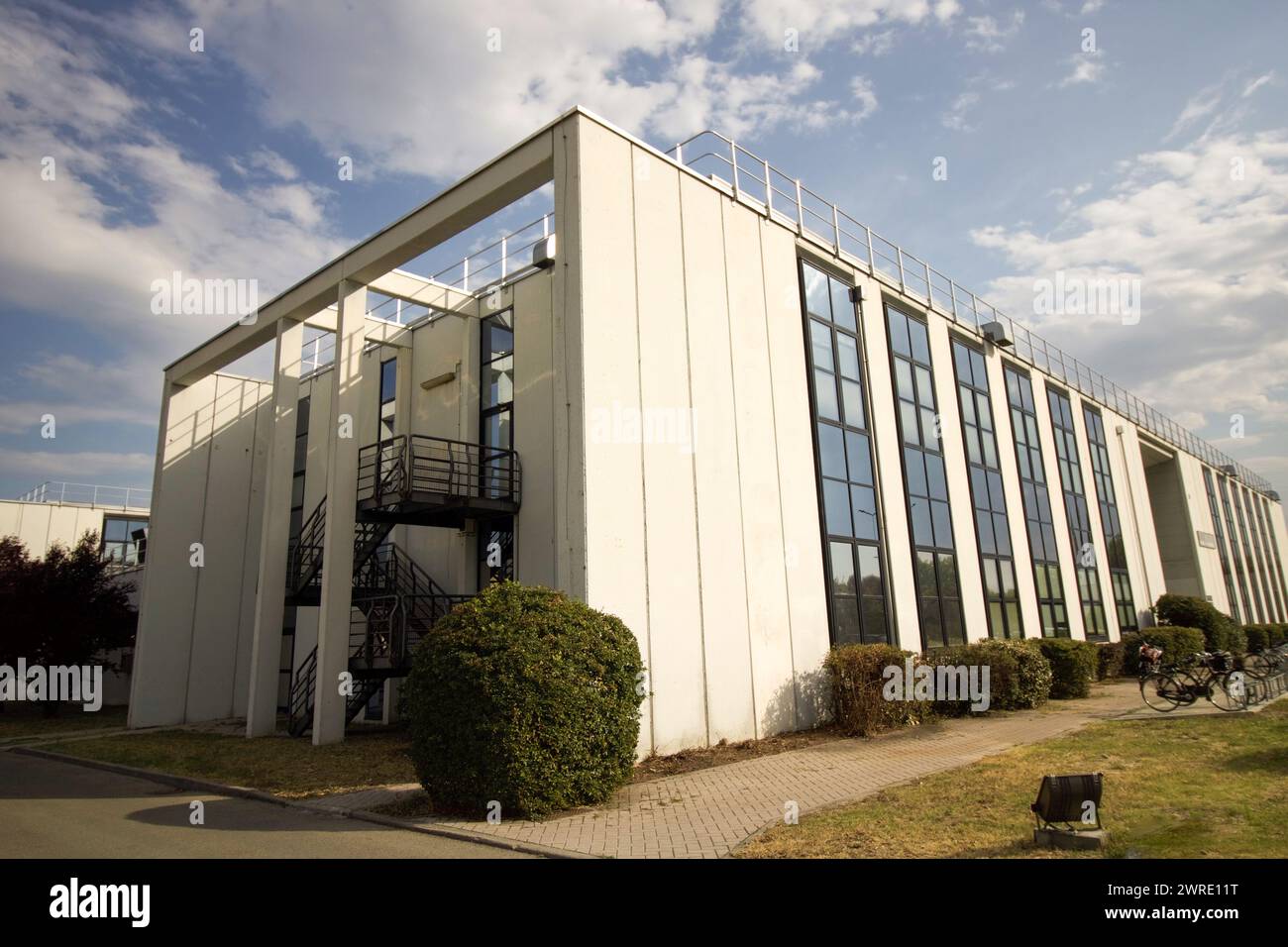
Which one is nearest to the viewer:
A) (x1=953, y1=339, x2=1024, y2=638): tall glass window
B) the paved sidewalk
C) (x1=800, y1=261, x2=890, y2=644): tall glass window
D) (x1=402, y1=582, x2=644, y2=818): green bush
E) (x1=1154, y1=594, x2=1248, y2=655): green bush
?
the paved sidewalk

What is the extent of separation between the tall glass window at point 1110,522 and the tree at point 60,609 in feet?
105

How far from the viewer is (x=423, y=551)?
16.6 meters

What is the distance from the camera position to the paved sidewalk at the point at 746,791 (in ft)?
22.5

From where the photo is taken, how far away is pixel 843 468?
16.6 m

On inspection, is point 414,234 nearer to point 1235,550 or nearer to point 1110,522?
point 1110,522

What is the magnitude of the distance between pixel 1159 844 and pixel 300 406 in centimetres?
2095

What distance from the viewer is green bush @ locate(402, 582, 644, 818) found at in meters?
7.63

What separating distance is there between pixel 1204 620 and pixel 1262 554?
27.1m

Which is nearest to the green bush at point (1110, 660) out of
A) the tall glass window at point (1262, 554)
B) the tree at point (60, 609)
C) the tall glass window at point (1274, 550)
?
the tree at point (60, 609)

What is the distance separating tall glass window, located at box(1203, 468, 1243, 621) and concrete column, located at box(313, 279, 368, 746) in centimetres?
4172

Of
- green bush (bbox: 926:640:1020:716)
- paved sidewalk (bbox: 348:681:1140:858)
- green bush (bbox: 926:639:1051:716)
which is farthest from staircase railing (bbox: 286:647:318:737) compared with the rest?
green bush (bbox: 926:639:1051:716)

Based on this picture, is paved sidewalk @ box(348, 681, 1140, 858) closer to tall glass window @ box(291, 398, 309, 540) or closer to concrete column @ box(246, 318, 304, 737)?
concrete column @ box(246, 318, 304, 737)

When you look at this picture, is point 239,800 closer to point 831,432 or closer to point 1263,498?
point 831,432
